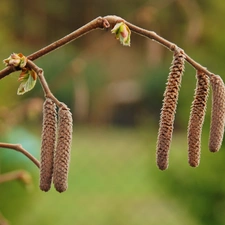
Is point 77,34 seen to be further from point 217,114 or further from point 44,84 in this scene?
point 217,114

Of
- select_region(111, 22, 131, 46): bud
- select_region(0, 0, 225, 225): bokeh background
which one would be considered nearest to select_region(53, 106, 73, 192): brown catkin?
select_region(111, 22, 131, 46): bud

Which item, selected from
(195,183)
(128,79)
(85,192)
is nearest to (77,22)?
(128,79)

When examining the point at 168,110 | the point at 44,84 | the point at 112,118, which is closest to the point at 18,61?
the point at 44,84

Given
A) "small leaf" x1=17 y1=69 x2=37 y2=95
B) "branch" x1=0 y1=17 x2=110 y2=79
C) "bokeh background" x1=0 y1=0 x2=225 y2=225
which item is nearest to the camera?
"branch" x1=0 y1=17 x2=110 y2=79

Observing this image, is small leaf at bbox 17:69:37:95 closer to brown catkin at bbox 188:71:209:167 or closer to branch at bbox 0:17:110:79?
branch at bbox 0:17:110:79

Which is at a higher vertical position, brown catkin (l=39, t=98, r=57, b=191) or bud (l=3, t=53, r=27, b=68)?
bud (l=3, t=53, r=27, b=68)

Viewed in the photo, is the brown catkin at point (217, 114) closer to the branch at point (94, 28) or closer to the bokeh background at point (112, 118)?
the branch at point (94, 28)
